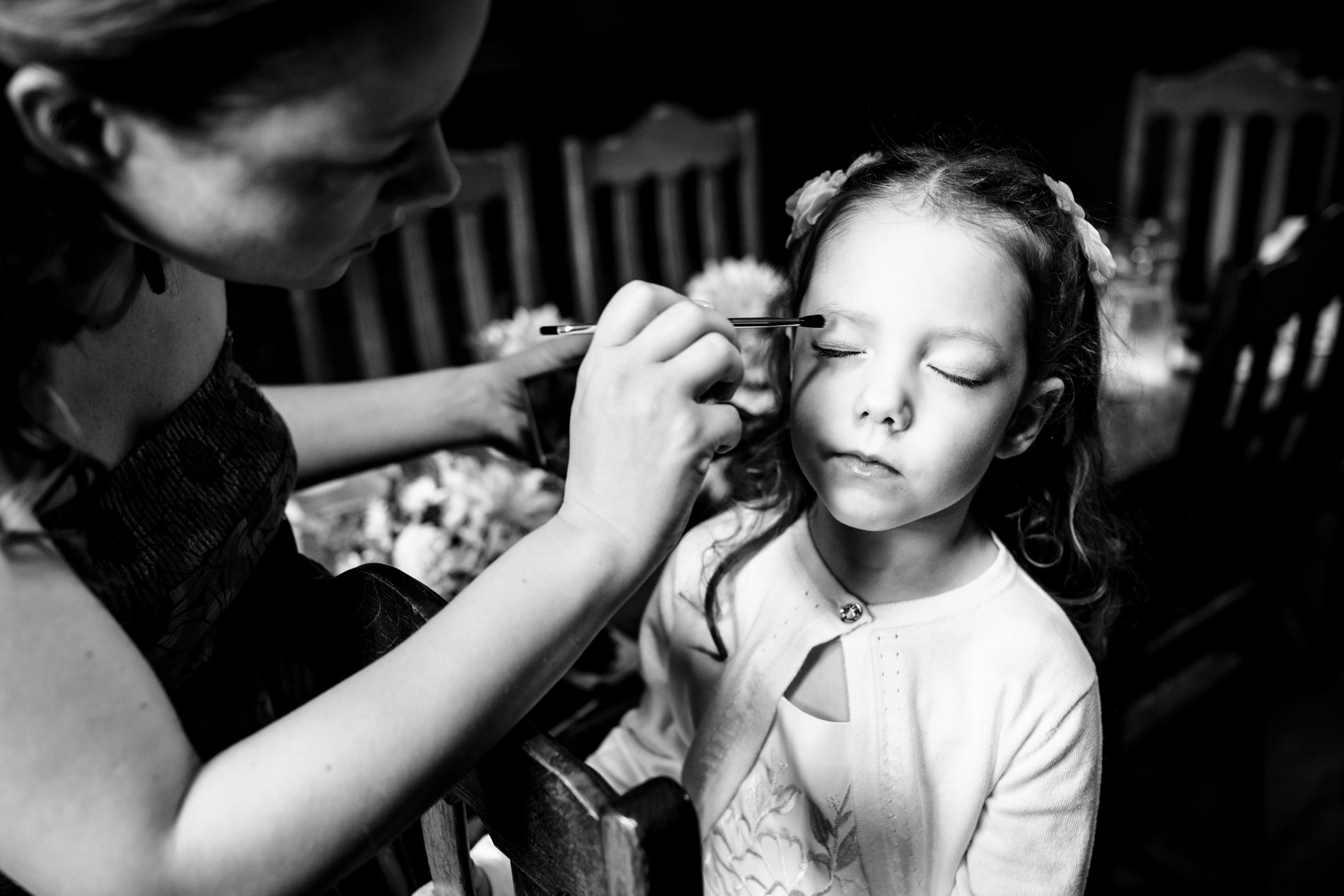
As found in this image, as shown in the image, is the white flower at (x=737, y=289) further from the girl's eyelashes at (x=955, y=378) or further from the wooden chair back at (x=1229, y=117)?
the wooden chair back at (x=1229, y=117)

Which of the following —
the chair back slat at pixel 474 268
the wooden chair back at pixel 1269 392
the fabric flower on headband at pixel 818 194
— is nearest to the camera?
the fabric flower on headband at pixel 818 194

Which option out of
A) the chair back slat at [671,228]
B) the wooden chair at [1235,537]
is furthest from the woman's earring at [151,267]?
the chair back slat at [671,228]

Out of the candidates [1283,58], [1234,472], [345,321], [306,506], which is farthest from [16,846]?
[1283,58]

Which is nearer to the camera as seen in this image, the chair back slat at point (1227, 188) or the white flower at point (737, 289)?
the white flower at point (737, 289)

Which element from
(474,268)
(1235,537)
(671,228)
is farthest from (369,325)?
(1235,537)

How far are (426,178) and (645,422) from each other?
0.21m

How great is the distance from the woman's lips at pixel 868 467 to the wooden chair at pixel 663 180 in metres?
1.59

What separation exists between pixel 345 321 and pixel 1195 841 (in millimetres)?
2984

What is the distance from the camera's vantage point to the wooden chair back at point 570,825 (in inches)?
22.2

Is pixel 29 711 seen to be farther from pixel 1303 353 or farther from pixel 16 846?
pixel 1303 353

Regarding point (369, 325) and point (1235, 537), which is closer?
point (1235, 537)

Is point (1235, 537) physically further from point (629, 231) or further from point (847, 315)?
point (629, 231)

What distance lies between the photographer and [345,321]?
3.73 meters

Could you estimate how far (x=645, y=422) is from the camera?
2.34ft
